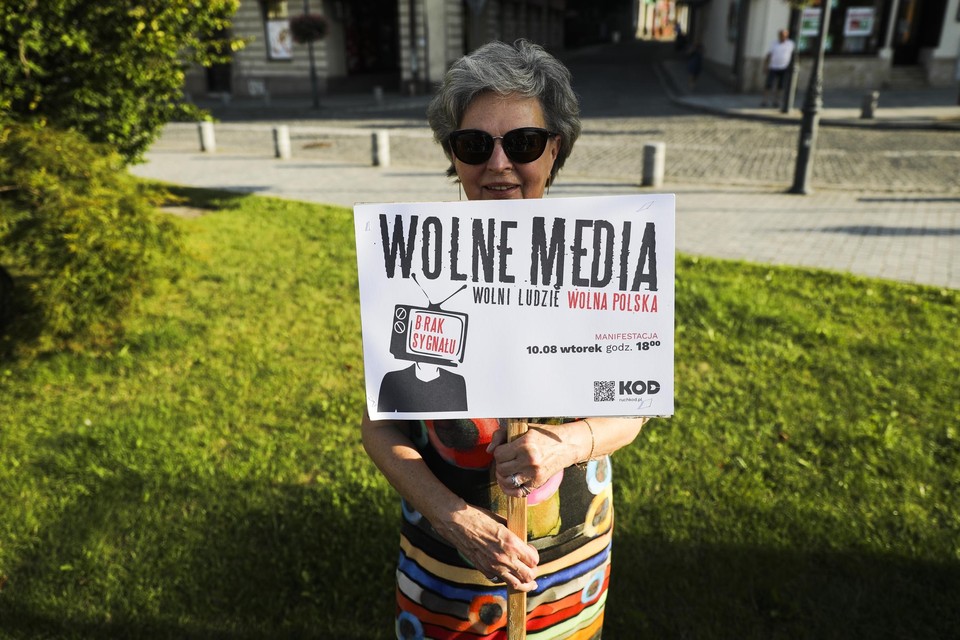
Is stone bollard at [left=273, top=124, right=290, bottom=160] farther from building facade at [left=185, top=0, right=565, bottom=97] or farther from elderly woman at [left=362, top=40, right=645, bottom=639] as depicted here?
elderly woman at [left=362, top=40, right=645, bottom=639]

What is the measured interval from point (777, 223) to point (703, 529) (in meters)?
6.55

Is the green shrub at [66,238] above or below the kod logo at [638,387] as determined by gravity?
below

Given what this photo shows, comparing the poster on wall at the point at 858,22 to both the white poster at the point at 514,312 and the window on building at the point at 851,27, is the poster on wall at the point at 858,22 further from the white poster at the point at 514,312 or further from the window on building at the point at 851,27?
the white poster at the point at 514,312

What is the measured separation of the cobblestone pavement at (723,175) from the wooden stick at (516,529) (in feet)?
21.4

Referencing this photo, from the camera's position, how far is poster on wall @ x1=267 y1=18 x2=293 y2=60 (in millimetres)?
26953

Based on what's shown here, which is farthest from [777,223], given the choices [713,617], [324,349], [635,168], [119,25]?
[119,25]

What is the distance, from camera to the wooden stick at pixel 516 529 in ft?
5.20

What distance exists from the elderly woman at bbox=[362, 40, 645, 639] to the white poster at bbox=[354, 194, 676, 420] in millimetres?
135

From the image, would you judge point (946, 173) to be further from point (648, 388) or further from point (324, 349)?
point (648, 388)

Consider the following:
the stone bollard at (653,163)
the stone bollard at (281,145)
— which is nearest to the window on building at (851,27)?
the stone bollard at (653,163)

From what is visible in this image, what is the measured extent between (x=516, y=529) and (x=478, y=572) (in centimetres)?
27

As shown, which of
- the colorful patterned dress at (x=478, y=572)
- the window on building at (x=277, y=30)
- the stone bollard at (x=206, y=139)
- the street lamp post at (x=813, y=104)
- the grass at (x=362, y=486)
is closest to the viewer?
the colorful patterned dress at (x=478, y=572)

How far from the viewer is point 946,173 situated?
11.3 m

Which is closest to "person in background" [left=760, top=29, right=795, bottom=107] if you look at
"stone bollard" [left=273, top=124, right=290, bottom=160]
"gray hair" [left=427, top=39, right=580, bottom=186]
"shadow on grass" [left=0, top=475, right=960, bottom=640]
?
"stone bollard" [left=273, top=124, right=290, bottom=160]
